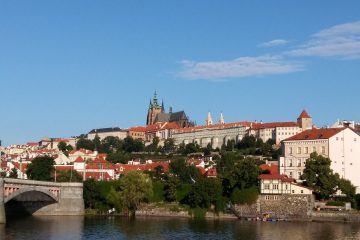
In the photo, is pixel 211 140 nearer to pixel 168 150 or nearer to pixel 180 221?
pixel 168 150

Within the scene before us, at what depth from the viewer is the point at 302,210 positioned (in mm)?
68812

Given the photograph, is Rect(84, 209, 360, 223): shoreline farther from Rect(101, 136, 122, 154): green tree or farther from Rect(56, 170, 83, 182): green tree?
Rect(101, 136, 122, 154): green tree

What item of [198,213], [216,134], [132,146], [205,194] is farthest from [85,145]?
[205,194]

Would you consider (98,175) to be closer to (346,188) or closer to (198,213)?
(198,213)

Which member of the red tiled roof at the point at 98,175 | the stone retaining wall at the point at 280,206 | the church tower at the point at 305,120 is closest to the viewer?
the stone retaining wall at the point at 280,206

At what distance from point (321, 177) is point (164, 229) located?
23165 millimetres

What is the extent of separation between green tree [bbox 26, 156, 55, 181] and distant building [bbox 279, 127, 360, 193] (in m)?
31.4

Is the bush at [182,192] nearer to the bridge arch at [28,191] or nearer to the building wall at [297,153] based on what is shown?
the bridge arch at [28,191]

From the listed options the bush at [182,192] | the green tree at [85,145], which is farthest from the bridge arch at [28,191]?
the green tree at [85,145]

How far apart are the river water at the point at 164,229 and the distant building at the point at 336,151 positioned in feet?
56.5

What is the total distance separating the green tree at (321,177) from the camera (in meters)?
71.6

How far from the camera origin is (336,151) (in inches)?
3152

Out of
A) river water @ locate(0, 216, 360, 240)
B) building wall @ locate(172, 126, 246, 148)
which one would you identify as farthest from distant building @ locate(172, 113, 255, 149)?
river water @ locate(0, 216, 360, 240)

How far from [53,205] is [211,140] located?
121 metres
